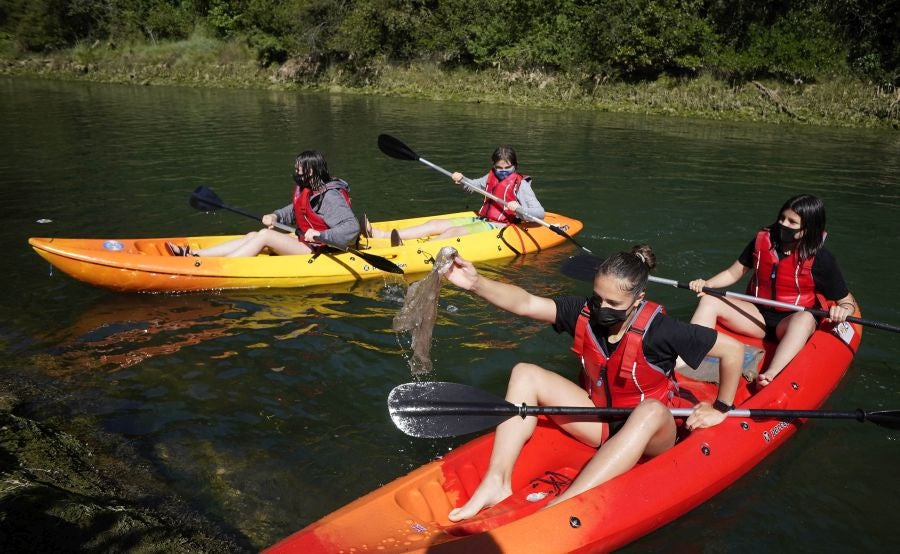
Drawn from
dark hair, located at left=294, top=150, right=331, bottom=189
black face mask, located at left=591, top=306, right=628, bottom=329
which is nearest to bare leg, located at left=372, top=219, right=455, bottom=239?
dark hair, located at left=294, top=150, right=331, bottom=189

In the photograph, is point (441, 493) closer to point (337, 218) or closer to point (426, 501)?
point (426, 501)

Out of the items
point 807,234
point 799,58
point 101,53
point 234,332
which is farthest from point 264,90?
point 807,234

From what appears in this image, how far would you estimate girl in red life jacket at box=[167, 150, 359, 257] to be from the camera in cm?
639

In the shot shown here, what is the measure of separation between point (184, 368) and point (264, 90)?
25.2m

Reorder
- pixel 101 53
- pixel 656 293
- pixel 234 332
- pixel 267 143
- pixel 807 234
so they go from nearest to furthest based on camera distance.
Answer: pixel 807 234, pixel 234 332, pixel 656 293, pixel 267 143, pixel 101 53

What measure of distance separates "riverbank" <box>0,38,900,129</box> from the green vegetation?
0.07 metres

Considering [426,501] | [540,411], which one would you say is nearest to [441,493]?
[426,501]

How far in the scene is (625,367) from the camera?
3.38 metres

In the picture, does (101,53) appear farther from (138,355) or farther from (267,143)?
(138,355)

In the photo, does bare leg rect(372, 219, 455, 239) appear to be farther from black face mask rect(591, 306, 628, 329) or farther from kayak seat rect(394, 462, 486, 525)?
black face mask rect(591, 306, 628, 329)

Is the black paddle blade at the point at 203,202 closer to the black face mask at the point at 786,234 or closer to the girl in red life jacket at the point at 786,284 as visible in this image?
the girl in red life jacket at the point at 786,284

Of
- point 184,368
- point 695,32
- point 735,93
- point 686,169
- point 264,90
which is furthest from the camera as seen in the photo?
point 264,90

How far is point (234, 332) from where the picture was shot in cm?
570

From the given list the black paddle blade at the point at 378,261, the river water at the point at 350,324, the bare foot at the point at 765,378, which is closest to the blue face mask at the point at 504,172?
the river water at the point at 350,324
